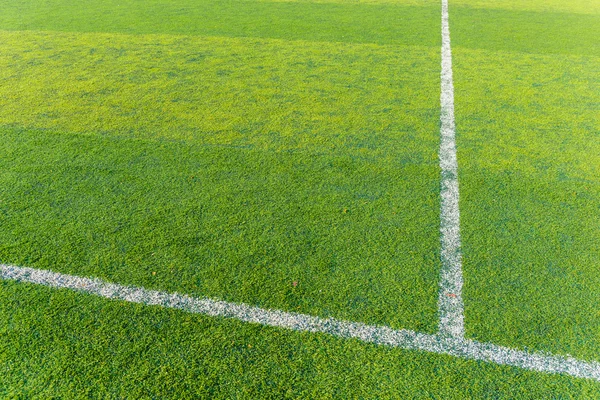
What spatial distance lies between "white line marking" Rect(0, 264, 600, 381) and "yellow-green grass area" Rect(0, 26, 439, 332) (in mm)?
65

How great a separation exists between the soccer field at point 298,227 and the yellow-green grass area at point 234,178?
0.07 ft

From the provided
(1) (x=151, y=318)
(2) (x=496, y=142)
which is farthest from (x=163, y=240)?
(2) (x=496, y=142)

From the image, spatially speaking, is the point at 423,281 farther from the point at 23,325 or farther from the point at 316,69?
the point at 316,69

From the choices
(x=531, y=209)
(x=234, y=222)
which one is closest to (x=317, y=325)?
(x=234, y=222)

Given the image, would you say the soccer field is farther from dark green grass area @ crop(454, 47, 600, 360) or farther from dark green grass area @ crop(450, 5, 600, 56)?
dark green grass area @ crop(450, 5, 600, 56)

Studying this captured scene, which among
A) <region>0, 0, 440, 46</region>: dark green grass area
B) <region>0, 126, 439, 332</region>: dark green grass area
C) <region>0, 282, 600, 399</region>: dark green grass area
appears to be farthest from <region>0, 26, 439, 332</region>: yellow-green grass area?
<region>0, 0, 440, 46</region>: dark green grass area

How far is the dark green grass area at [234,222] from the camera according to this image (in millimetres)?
3061

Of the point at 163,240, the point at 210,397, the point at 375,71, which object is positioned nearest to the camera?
the point at 210,397

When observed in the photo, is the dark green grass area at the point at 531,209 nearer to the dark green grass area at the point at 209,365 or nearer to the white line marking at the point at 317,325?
the white line marking at the point at 317,325

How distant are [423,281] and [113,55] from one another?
599 cm

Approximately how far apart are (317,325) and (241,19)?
312 inches

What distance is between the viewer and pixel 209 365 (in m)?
2.56

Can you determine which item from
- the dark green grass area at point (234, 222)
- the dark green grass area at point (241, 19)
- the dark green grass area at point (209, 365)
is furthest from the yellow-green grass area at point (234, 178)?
the dark green grass area at point (241, 19)

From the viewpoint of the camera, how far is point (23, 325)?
277 cm
